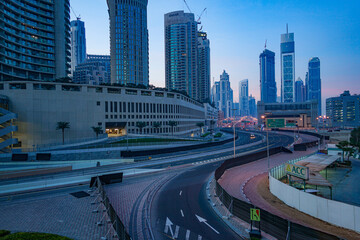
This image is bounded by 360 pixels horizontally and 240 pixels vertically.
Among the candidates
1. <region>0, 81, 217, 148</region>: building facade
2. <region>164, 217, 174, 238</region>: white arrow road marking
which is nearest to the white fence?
<region>164, 217, 174, 238</region>: white arrow road marking

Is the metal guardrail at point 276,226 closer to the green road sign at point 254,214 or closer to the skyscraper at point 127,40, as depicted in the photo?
the green road sign at point 254,214

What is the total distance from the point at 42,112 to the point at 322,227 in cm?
6926

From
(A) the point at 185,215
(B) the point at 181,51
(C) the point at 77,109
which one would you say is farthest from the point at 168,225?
(B) the point at 181,51

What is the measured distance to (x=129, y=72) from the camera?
14538cm

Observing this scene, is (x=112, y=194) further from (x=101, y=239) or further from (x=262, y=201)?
(x=262, y=201)

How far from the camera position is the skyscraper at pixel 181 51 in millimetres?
187500

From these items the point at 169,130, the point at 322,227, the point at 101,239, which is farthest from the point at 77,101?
the point at 322,227

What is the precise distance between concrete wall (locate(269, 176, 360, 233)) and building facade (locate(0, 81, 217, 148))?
6185 centimetres

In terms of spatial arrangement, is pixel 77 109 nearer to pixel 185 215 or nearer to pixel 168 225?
pixel 185 215

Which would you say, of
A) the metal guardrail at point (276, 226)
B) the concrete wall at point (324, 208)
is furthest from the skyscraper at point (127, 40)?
the metal guardrail at point (276, 226)

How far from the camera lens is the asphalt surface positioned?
591 inches

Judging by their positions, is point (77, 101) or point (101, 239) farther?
point (77, 101)

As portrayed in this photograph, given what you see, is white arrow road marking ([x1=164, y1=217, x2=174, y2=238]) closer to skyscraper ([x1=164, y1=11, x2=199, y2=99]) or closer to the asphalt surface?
the asphalt surface

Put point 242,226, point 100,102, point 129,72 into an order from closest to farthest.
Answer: point 242,226, point 100,102, point 129,72
